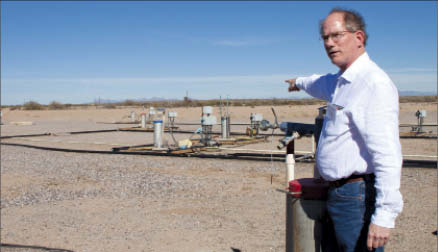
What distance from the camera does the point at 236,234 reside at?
5.21 meters

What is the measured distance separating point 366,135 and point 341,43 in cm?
45

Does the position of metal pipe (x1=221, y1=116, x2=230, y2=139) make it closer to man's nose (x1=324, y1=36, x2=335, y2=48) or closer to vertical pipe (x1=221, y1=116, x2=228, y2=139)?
vertical pipe (x1=221, y1=116, x2=228, y2=139)

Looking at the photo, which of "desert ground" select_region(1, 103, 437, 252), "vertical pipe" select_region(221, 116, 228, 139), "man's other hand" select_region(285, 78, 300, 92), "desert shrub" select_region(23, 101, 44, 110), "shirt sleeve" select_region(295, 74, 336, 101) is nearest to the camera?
"shirt sleeve" select_region(295, 74, 336, 101)

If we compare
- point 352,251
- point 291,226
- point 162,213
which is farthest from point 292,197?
point 162,213

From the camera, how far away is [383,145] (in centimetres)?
194

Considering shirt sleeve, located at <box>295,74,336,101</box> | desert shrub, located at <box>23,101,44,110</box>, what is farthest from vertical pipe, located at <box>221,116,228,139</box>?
desert shrub, located at <box>23,101,44,110</box>

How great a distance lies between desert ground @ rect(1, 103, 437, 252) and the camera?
197 inches

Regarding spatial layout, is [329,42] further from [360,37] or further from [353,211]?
[353,211]

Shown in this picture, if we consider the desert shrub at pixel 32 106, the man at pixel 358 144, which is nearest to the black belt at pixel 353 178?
the man at pixel 358 144

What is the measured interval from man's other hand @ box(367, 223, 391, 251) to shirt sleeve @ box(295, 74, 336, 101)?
0.75 meters

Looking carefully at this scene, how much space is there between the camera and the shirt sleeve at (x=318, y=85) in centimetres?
246

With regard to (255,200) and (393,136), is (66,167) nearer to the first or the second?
(255,200)

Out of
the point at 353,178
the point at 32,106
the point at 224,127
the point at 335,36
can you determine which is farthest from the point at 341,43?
the point at 32,106

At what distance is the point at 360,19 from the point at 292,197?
39.2 inches
